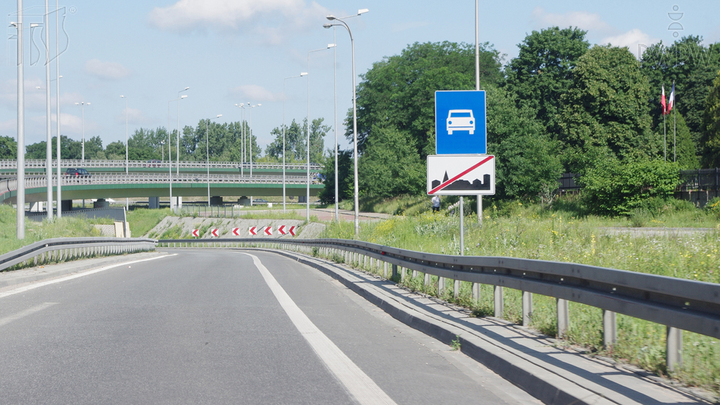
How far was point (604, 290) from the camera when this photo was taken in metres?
6.04

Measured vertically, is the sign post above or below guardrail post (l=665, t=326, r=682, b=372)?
above

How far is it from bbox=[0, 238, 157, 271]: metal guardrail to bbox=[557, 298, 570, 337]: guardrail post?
12.4 meters

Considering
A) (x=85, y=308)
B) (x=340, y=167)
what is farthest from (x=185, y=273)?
(x=340, y=167)

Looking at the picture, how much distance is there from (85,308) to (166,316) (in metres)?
1.54

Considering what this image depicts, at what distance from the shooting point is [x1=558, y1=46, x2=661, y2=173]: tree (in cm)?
5194

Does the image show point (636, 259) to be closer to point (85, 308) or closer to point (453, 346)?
point (453, 346)

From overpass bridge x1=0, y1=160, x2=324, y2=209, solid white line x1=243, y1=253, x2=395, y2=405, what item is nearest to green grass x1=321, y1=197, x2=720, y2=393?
solid white line x1=243, y1=253, x2=395, y2=405

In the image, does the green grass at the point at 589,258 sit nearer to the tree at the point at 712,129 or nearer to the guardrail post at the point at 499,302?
the guardrail post at the point at 499,302

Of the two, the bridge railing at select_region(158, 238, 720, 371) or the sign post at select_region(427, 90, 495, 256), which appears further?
the sign post at select_region(427, 90, 495, 256)

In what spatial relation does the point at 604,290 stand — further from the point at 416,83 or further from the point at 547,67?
the point at 416,83

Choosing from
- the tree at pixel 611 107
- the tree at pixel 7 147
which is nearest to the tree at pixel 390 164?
the tree at pixel 611 107

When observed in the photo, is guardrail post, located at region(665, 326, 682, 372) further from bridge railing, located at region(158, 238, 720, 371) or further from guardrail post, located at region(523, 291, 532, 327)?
guardrail post, located at region(523, 291, 532, 327)

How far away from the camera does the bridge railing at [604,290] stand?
15.5 feet

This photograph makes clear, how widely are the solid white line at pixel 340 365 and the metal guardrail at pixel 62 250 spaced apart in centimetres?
862
